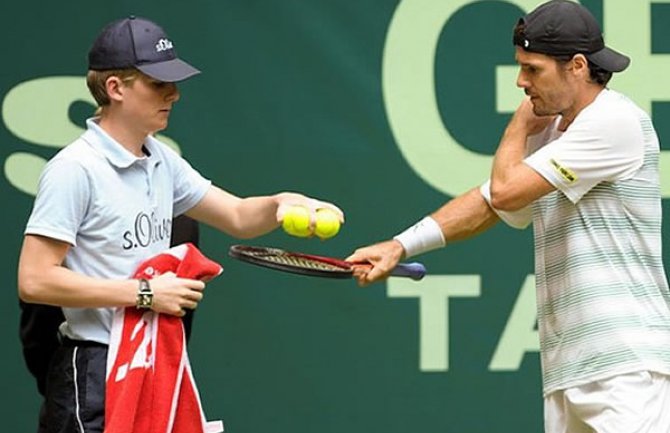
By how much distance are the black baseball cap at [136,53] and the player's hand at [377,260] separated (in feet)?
2.65

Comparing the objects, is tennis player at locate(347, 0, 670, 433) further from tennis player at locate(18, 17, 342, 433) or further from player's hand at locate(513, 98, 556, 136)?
tennis player at locate(18, 17, 342, 433)

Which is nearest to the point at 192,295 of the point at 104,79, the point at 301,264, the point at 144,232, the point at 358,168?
the point at 144,232

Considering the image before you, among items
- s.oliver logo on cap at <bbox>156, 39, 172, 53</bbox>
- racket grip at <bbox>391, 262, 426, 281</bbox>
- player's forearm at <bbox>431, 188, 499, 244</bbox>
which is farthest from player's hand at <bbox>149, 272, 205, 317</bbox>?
player's forearm at <bbox>431, 188, 499, 244</bbox>

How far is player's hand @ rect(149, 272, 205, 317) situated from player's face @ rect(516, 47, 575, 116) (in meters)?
1.08

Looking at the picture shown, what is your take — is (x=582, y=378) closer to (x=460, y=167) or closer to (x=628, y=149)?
(x=628, y=149)

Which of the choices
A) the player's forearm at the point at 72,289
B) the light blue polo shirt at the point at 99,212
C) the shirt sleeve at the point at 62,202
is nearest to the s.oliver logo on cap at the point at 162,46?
the light blue polo shirt at the point at 99,212

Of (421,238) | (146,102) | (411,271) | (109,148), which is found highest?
(146,102)

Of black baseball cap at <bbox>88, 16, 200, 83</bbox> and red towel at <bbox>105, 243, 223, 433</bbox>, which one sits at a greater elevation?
black baseball cap at <bbox>88, 16, 200, 83</bbox>

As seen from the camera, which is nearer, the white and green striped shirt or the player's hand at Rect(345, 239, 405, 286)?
the white and green striped shirt

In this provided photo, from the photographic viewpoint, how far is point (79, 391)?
4406 millimetres

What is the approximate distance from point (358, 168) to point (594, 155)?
1.91m

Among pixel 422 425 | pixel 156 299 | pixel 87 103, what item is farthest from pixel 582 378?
pixel 87 103

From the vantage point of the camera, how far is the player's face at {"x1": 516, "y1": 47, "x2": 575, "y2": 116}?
15.6 feet

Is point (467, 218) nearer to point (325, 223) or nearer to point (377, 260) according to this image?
point (377, 260)
